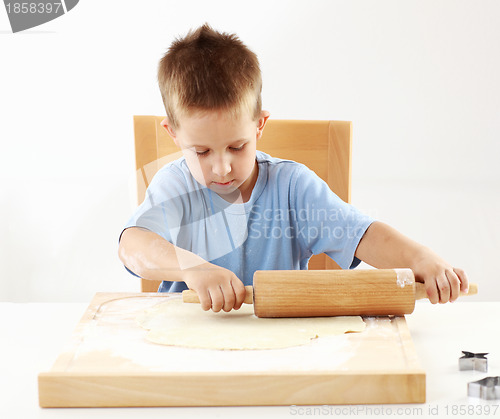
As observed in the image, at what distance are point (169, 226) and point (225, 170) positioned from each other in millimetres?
191

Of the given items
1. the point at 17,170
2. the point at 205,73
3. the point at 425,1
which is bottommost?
the point at 17,170

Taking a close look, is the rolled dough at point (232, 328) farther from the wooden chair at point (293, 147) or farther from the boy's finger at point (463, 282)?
the wooden chair at point (293, 147)

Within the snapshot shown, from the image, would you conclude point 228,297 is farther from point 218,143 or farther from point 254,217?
Result: point 254,217

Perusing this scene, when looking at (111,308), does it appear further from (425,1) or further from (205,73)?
(425,1)

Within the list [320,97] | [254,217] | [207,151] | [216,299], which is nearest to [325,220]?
[254,217]

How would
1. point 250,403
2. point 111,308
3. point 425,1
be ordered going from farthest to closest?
point 425,1 < point 111,308 < point 250,403

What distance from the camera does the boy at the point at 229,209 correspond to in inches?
40.8

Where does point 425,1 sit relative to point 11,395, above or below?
above

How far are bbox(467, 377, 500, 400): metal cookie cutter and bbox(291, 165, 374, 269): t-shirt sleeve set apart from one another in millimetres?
460

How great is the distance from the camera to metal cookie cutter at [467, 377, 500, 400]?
703mm

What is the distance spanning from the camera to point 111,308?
965 millimetres

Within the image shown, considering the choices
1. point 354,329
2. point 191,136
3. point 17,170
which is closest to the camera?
point 354,329

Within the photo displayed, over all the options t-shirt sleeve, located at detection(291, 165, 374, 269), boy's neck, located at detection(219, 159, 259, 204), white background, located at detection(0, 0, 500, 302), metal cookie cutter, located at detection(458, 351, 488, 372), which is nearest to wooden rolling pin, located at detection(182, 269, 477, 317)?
metal cookie cutter, located at detection(458, 351, 488, 372)

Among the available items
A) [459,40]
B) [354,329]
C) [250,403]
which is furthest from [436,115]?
[250,403]
